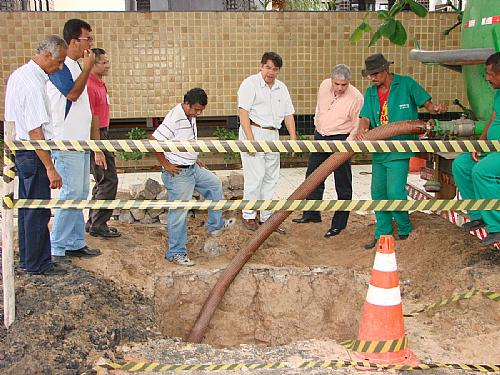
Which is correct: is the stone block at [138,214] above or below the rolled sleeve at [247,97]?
below

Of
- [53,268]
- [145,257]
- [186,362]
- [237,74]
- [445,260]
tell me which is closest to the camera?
[186,362]

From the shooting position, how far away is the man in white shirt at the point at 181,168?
551 centimetres

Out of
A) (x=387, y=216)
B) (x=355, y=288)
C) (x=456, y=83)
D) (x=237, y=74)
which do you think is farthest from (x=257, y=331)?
(x=456, y=83)

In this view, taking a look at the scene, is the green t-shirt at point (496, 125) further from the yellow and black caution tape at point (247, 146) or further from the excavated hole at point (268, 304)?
the excavated hole at point (268, 304)

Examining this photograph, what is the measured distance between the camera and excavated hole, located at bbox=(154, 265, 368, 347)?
531 cm

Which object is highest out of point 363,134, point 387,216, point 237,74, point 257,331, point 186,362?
point 237,74

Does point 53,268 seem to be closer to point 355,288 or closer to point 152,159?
point 355,288

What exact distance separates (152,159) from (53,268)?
6245mm

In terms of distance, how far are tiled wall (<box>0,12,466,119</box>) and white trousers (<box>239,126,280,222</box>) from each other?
4280mm

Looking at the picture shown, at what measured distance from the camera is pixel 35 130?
14.3ft

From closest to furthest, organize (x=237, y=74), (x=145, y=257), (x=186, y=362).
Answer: (x=186, y=362), (x=145, y=257), (x=237, y=74)

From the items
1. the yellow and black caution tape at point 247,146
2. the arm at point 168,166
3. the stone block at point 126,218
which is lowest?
the stone block at point 126,218

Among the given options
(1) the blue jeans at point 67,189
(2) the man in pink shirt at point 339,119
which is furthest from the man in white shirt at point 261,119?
(1) the blue jeans at point 67,189

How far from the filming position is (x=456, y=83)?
1101cm
